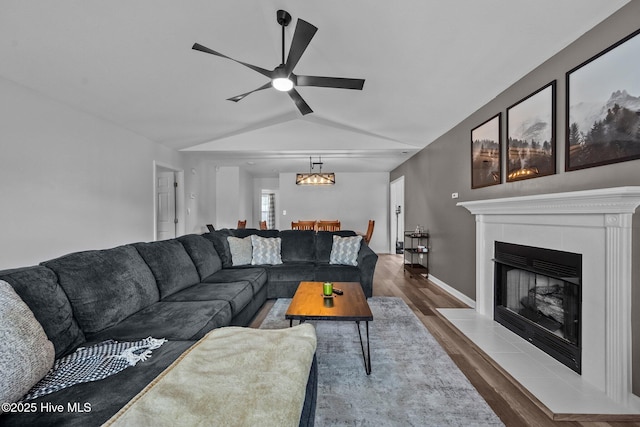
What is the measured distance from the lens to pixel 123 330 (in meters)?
1.63

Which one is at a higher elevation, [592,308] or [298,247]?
[298,247]

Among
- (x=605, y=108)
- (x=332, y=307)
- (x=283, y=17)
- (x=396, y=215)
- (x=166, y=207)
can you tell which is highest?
(x=283, y=17)

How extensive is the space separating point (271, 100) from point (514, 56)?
2.92 metres

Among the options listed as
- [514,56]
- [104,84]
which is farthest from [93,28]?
[514,56]

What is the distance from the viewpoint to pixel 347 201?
26.3 ft

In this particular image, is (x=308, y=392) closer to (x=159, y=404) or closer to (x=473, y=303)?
(x=159, y=404)

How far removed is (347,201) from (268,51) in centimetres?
555

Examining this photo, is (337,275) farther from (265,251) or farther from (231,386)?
(231,386)

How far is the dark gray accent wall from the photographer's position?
1701mm

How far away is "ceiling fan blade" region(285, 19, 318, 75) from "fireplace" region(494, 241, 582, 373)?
2.50m

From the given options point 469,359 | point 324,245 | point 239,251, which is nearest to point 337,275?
point 324,245

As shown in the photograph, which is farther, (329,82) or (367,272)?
(367,272)

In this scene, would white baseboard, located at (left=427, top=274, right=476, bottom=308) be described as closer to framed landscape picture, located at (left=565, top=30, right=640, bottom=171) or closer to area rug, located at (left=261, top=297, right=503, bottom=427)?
area rug, located at (left=261, top=297, right=503, bottom=427)

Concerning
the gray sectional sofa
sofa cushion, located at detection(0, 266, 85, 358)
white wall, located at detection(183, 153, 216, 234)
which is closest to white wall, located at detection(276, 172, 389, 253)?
white wall, located at detection(183, 153, 216, 234)
